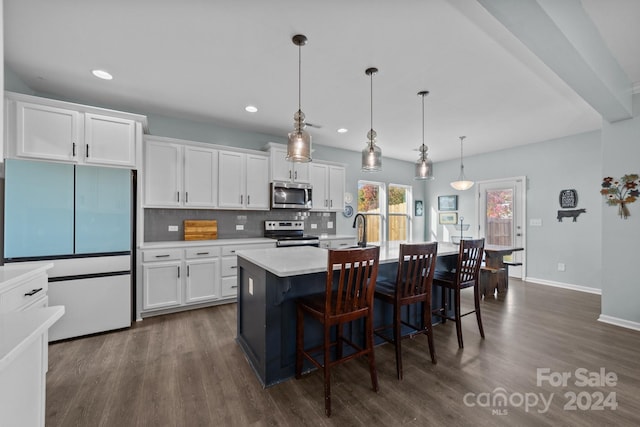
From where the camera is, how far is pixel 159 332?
293cm

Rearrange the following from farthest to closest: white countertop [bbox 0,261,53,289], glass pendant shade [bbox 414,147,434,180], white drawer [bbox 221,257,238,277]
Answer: white drawer [bbox 221,257,238,277], glass pendant shade [bbox 414,147,434,180], white countertop [bbox 0,261,53,289]

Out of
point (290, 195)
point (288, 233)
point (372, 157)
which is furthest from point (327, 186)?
point (372, 157)

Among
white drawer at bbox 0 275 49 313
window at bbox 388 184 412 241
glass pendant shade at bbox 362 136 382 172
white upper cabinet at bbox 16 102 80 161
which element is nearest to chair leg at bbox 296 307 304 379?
glass pendant shade at bbox 362 136 382 172

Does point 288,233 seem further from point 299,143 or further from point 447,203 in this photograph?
point 447,203

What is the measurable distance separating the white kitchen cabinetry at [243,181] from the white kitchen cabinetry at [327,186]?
0.90m

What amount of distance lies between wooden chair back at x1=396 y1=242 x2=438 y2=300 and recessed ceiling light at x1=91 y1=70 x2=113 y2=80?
10.8 ft

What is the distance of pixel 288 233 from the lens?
4766 millimetres

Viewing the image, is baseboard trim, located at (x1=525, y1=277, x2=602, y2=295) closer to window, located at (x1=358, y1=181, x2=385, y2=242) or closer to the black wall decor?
the black wall decor

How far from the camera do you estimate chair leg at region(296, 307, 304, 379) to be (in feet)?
6.70

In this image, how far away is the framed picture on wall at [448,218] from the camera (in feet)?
21.3

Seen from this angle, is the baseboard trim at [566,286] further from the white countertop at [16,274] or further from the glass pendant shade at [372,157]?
the white countertop at [16,274]

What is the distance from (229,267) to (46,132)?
2.37 m

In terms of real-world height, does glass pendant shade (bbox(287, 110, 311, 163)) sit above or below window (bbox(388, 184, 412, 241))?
above

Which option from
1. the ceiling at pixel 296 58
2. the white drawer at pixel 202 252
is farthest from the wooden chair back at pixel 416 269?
the white drawer at pixel 202 252
